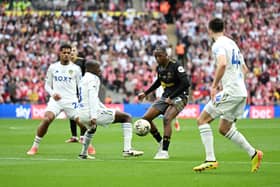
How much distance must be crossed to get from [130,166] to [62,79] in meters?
4.33

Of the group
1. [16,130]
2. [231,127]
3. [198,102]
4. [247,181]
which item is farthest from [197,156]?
[198,102]

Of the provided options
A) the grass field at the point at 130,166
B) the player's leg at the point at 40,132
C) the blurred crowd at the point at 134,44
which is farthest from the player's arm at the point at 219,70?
the blurred crowd at the point at 134,44

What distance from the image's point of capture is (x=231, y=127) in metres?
14.0

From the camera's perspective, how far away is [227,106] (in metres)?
13.9

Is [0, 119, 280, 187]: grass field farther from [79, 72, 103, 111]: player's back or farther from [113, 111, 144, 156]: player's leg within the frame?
[79, 72, 103, 111]: player's back

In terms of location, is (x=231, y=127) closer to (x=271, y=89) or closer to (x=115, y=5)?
(x=271, y=89)

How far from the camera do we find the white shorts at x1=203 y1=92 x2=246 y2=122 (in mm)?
13898

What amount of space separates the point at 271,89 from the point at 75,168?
28.1 m

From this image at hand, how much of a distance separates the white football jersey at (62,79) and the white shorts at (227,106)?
18.0ft

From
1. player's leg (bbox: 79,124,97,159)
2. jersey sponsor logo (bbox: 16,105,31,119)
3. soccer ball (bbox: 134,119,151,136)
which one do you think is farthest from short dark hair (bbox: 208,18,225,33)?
jersey sponsor logo (bbox: 16,105,31,119)

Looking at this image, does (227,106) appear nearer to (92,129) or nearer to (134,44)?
(92,129)

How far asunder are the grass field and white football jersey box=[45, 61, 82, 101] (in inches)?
54.0

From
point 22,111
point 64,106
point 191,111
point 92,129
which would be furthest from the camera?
point 191,111

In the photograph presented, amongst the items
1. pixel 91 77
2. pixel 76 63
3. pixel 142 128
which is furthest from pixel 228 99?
pixel 76 63
